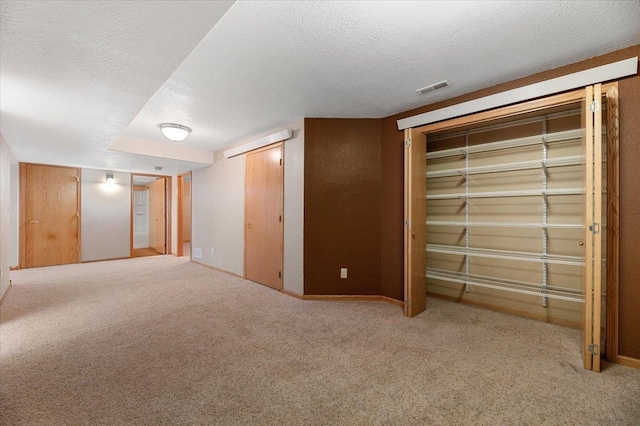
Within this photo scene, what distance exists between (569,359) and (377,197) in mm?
2296

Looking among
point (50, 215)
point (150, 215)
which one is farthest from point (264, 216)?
point (150, 215)

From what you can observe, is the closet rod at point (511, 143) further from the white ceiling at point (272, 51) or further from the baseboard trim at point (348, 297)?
the baseboard trim at point (348, 297)

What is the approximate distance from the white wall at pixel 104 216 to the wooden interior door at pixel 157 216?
2.74 feet

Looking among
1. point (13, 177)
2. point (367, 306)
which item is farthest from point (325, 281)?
point (13, 177)

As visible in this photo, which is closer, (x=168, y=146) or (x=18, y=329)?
(x=18, y=329)

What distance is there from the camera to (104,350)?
220 centimetres

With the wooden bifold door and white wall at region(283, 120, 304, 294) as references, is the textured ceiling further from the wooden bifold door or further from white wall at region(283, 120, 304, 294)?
the wooden bifold door

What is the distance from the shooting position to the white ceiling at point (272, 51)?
1548 mm

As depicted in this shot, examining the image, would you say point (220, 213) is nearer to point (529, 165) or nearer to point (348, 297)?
point (348, 297)

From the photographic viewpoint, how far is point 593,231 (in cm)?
192

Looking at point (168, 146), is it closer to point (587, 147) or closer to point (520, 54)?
point (520, 54)

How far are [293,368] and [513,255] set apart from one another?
8.49 ft

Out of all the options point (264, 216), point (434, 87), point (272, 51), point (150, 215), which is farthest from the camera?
point (150, 215)

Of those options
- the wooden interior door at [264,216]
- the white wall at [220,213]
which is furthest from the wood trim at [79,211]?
the wooden interior door at [264,216]
